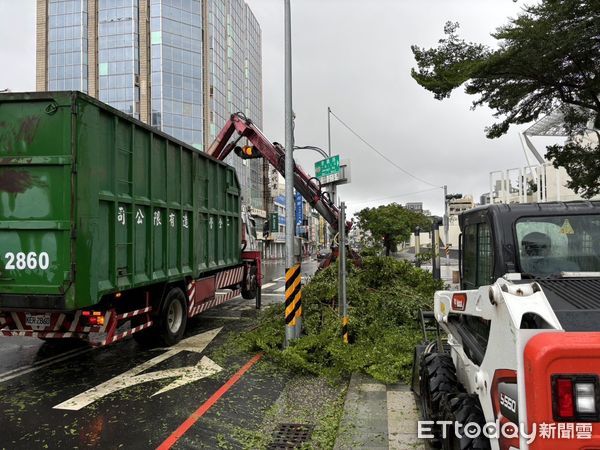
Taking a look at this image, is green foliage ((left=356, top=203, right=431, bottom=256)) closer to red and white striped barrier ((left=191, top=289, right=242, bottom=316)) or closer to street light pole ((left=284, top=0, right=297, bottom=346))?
red and white striped barrier ((left=191, top=289, right=242, bottom=316))

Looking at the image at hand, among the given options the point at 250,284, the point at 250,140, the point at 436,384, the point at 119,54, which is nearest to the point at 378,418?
the point at 436,384

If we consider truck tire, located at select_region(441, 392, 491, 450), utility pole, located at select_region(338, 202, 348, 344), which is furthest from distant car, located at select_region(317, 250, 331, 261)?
truck tire, located at select_region(441, 392, 491, 450)

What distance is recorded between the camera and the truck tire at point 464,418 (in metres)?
2.42

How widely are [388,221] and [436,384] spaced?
42.5m

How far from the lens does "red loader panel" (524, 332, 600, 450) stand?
71.0 inches

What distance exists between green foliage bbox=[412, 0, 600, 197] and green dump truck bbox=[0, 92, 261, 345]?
308 inches

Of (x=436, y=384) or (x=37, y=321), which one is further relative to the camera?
(x=37, y=321)

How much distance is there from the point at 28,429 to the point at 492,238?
182 inches

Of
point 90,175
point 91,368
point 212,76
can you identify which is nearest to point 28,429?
point 91,368

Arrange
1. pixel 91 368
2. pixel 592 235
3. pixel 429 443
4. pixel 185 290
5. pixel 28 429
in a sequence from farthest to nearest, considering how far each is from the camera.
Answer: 1. pixel 185 290
2. pixel 91 368
3. pixel 28 429
4. pixel 429 443
5. pixel 592 235

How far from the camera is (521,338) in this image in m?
1.93

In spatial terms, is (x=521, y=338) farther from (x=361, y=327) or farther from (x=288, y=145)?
(x=288, y=145)

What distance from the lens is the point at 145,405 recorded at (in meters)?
5.23

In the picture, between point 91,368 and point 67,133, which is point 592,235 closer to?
point 67,133
